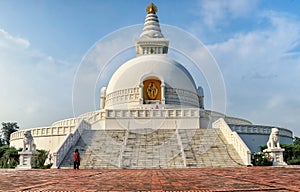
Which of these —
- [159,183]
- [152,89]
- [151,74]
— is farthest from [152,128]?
[159,183]

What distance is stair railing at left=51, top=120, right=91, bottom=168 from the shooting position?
615 inches

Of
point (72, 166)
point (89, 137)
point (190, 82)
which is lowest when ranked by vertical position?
point (72, 166)

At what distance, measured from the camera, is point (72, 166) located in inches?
613

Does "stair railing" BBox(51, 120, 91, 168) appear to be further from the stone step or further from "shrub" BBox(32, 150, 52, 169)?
"shrub" BBox(32, 150, 52, 169)

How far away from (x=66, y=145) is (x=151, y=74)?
17.2 metres

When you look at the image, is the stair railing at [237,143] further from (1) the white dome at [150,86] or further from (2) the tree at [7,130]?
(2) the tree at [7,130]

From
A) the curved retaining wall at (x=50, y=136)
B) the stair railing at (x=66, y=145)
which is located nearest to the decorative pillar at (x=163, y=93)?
the curved retaining wall at (x=50, y=136)

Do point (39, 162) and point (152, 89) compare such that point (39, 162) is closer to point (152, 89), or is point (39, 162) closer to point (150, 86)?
point (152, 89)

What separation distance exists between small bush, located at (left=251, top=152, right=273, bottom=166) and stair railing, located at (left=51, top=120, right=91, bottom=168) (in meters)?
10.0

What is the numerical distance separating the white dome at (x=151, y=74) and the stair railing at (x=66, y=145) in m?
12.6

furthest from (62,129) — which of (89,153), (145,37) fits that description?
(145,37)

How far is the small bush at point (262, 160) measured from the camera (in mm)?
16331

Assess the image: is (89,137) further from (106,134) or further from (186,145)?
(186,145)

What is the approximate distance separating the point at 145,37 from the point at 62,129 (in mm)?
18973
